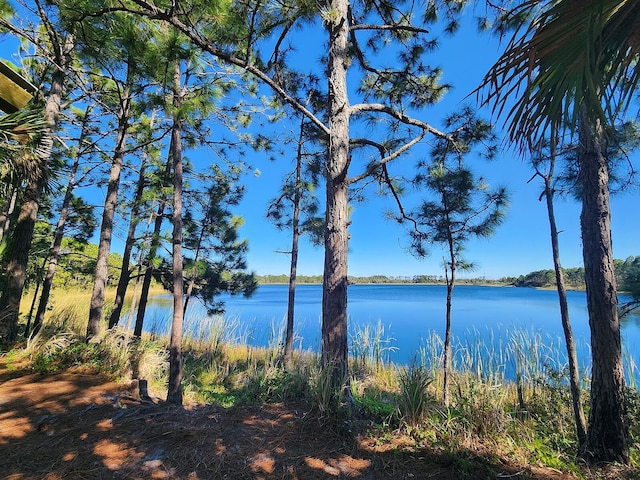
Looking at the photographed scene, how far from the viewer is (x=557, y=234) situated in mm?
4367

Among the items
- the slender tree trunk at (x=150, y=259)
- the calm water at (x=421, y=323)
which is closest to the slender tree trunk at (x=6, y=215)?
the slender tree trunk at (x=150, y=259)

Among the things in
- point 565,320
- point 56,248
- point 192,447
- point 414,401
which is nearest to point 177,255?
point 192,447

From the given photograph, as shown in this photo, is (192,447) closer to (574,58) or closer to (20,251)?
(574,58)

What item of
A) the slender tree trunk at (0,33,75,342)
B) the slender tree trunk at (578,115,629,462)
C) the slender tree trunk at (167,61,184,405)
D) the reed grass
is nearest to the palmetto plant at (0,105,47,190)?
the slender tree trunk at (0,33,75,342)

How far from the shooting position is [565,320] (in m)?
4.07

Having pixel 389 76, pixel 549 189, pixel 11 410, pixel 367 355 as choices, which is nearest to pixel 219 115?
pixel 389 76

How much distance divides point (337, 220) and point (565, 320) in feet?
12.4

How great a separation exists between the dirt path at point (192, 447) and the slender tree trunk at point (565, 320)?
7.10 ft

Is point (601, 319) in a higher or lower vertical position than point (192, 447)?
higher

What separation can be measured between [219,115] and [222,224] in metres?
4.60

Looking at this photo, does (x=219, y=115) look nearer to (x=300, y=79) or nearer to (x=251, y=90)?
(x=251, y=90)

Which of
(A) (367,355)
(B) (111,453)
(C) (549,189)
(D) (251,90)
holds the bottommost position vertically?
(A) (367,355)

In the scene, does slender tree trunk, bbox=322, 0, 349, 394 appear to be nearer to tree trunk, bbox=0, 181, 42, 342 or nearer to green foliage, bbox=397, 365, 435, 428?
green foliage, bbox=397, 365, 435, 428

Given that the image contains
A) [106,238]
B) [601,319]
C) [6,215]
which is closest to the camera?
[601,319]
